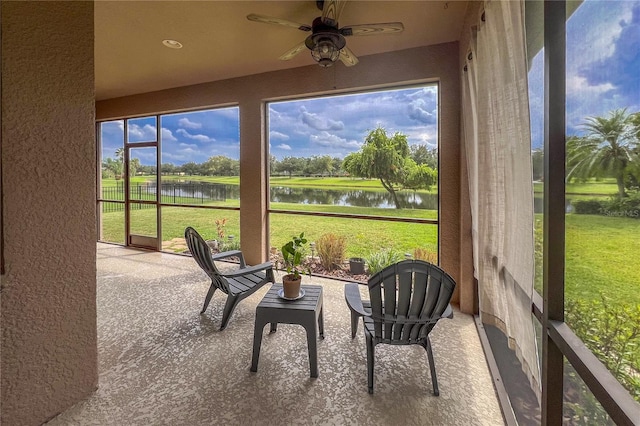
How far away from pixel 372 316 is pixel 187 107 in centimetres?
493

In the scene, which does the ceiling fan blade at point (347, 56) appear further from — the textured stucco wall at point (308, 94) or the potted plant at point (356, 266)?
the potted plant at point (356, 266)

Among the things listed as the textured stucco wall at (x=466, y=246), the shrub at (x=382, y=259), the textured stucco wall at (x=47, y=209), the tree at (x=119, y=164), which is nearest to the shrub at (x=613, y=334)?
the textured stucco wall at (x=466, y=246)

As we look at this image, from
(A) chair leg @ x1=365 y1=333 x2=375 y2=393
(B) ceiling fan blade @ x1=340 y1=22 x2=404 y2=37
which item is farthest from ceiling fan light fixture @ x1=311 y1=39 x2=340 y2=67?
(A) chair leg @ x1=365 y1=333 x2=375 y2=393

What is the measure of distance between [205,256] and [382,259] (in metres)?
2.53

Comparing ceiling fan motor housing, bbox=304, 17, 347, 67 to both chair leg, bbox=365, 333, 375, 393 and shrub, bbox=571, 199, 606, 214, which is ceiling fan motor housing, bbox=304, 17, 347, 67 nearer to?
shrub, bbox=571, 199, 606, 214

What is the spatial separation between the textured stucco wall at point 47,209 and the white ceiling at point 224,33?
1324mm

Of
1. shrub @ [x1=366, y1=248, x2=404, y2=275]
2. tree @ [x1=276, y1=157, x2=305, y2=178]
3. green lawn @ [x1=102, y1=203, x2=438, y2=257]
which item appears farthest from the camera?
tree @ [x1=276, y1=157, x2=305, y2=178]

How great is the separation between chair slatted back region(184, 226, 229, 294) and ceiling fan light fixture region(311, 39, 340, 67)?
2.06m

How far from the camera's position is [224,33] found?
329cm

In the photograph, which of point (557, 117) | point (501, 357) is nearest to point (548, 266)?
point (557, 117)

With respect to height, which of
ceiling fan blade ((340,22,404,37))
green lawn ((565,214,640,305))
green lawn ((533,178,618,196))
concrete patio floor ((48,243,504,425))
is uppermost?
ceiling fan blade ((340,22,404,37))

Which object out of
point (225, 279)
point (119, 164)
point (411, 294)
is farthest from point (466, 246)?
point (119, 164)

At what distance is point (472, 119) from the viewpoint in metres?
2.51

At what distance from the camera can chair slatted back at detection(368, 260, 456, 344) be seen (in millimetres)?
1979
